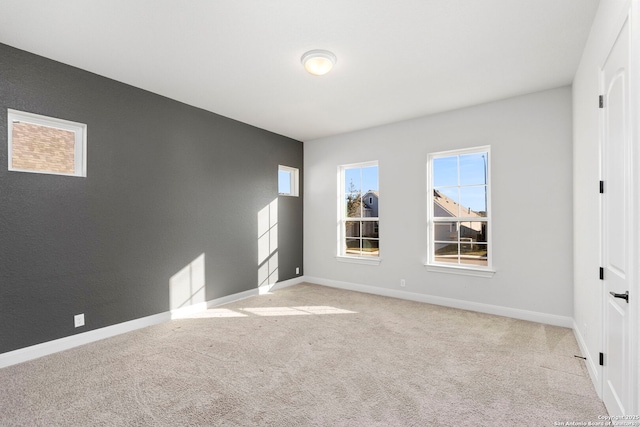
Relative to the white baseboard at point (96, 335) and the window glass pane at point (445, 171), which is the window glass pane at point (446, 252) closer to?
the window glass pane at point (445, 171)

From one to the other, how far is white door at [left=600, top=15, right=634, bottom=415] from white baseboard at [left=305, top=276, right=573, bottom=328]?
1.76 m

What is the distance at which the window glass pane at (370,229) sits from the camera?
5363 millimetres

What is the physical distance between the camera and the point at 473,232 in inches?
171

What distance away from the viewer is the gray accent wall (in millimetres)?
2803

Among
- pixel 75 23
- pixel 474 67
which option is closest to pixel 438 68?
pixel 474 67

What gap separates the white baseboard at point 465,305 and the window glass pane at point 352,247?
56 cm

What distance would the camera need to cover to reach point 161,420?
1.97 meters

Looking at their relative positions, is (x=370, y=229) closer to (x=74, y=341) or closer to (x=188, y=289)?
(x=188, y=289)

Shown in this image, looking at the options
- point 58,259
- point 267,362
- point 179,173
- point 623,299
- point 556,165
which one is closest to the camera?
point 623,299

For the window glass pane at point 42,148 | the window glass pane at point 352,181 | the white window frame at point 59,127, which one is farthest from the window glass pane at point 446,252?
the window glass pane at point 42,148

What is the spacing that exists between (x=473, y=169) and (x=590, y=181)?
71.7 inches

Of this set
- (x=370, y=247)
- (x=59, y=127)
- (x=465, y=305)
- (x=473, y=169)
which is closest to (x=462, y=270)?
(x=465, y=305)

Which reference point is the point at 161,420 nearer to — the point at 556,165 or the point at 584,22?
the point at 584,22

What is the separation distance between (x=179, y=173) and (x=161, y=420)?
9.71 ft
